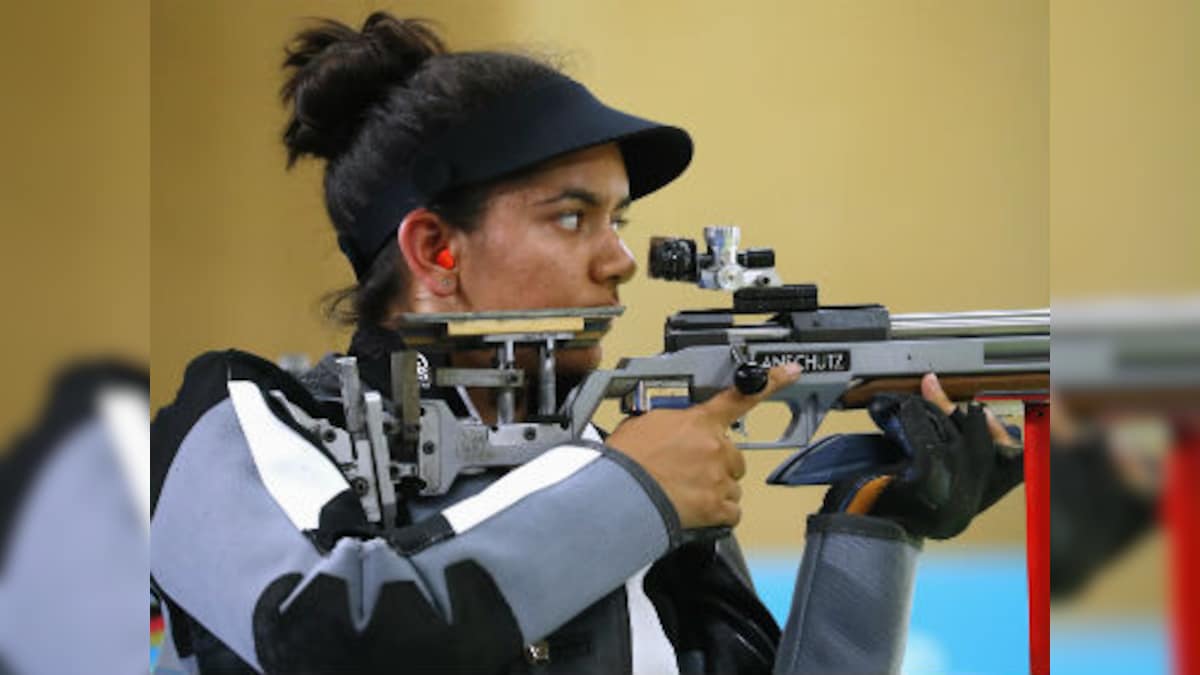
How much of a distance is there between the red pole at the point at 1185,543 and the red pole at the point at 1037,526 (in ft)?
2.71

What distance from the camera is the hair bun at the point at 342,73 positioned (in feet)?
4.43

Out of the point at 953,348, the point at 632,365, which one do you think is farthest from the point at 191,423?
the point at 953,348

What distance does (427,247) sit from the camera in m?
1.35

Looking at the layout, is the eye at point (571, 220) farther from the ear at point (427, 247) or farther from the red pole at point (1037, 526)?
the red pole at point (1037, 526)

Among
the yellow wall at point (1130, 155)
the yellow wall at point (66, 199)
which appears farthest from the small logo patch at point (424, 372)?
the yellow wall at point (1130, 155)

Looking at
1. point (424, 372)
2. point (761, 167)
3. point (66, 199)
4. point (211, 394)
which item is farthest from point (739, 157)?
point (66, 199)

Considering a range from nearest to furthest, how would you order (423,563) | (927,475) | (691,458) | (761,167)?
(423,563), (691,458), (927,475), (761,167)

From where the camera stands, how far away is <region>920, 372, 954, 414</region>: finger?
4.27 feet

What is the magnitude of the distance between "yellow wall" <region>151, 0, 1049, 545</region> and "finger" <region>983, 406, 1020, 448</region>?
94 millimetres

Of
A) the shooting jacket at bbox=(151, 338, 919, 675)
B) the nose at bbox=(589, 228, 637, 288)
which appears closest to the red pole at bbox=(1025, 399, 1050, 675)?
the shooting jacket at bbox=(151, 338, 919, 675)

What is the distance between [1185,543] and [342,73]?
3.47 feet

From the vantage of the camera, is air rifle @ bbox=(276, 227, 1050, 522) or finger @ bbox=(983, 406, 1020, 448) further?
finger @ bbox=(983, 406, 1020, 448)

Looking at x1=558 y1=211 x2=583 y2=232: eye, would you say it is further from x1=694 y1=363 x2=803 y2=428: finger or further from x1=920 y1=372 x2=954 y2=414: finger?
x1=920 y1=372 x2=954 y2=414: finger

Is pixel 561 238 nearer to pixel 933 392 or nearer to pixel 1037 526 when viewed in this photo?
pixel 933 392
